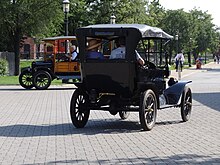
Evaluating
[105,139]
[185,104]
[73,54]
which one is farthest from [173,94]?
[73,54]

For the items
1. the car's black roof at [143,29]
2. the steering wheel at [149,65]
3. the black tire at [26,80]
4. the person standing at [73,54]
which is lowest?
the black tire at [26,80]

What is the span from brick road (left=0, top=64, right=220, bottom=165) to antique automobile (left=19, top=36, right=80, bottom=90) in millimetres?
9231

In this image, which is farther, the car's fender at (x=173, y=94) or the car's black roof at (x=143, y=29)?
the car's fender at (x=173, y=94)

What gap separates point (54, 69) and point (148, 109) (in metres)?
14.8

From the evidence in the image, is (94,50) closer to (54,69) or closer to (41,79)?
(54,69)

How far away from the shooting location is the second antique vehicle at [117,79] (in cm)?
1262

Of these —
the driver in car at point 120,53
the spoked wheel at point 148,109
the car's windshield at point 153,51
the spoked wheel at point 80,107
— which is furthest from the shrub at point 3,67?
the spoked wheel at point 148,109

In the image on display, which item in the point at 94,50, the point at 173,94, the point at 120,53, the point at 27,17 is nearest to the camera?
the point at 120,53

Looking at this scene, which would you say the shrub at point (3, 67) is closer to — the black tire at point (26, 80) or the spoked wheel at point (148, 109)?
the black tire at point (26, 80)

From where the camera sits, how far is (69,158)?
9.28m

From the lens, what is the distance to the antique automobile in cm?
2662

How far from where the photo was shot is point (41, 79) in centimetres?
2703

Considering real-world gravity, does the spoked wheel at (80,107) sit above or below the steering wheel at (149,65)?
below

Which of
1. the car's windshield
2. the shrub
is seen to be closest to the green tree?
the shrub
